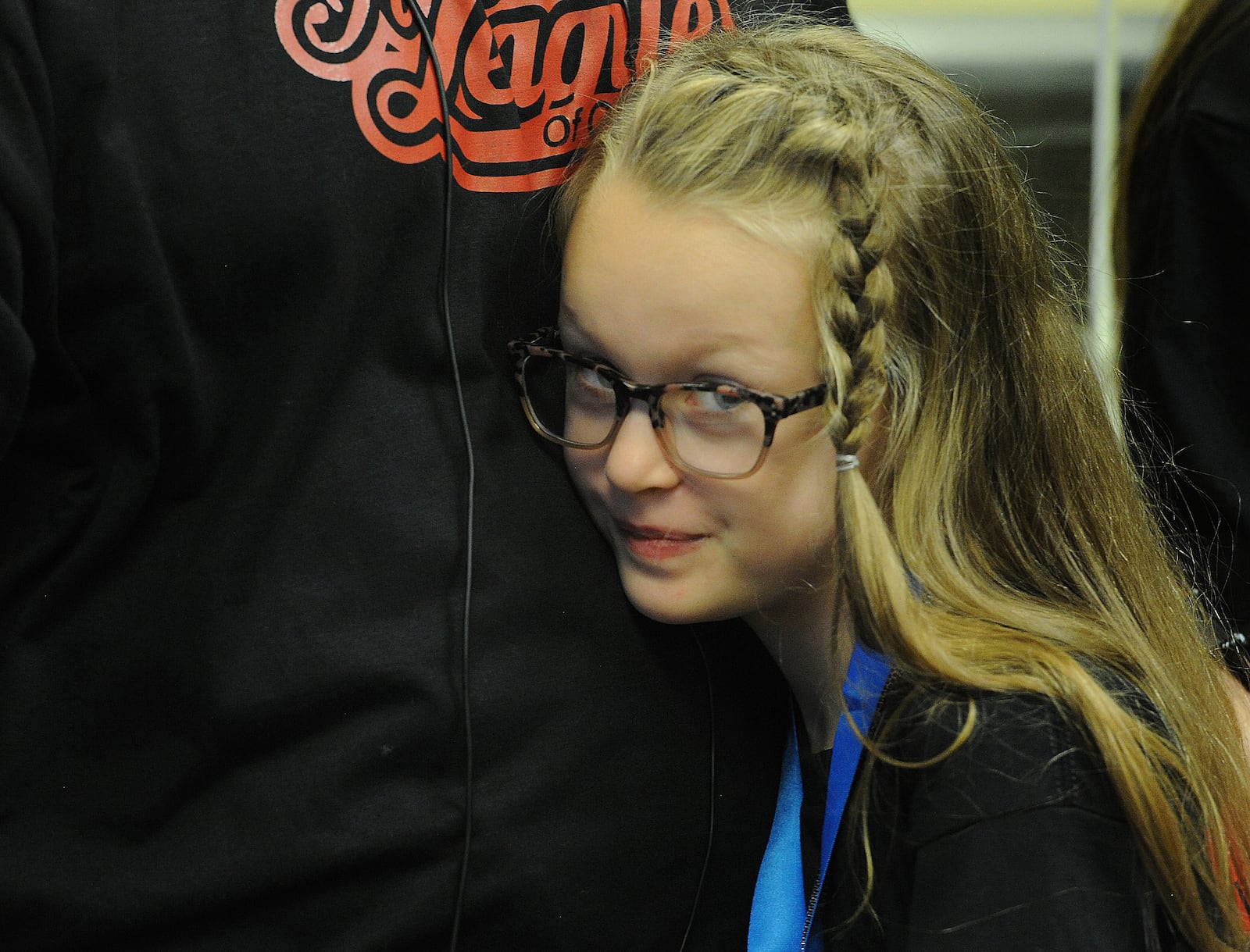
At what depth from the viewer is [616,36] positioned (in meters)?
1.08

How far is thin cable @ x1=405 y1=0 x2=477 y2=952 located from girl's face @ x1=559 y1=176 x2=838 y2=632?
5.1 inches

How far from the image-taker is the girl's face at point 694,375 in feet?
3.24

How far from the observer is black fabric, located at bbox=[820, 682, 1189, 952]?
2.98 ft

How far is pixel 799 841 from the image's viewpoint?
115 cm

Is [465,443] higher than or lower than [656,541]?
higher

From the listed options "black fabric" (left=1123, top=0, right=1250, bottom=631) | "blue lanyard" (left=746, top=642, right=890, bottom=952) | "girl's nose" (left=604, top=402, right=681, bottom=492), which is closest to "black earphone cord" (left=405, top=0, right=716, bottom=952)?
"girl's nose" (left=604, top=402, right=681, bottom=492)

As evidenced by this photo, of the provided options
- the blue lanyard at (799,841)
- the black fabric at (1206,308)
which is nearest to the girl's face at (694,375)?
the blue lanyard at (799,841)

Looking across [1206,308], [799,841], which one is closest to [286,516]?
[799,841]

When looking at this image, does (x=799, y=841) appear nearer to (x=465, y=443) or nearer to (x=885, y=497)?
(x=885, y=497)

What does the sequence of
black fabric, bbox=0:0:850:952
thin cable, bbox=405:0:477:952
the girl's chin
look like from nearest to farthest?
black fabric, bbox=0:0:850:952 → thin cable, bbox=405:0:477:952 → the girl's chin

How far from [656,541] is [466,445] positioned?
0.64 ft

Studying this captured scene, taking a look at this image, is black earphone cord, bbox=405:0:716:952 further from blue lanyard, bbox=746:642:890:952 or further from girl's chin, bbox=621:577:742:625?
blue lanyard, bbox=746:642:890:952

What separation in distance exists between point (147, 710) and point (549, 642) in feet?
0.99

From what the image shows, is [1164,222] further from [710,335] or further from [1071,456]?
[710,335]
